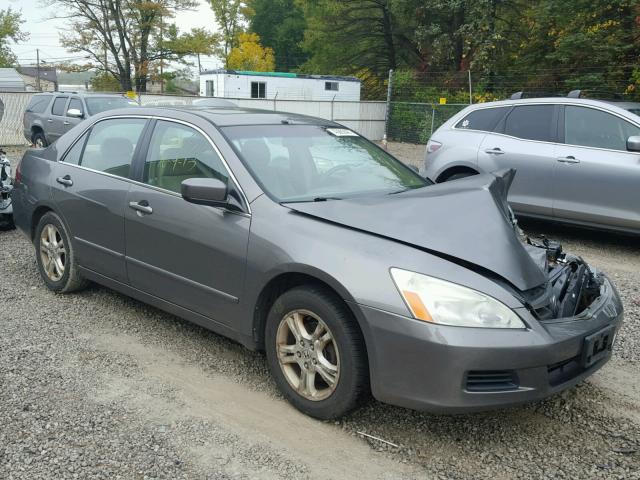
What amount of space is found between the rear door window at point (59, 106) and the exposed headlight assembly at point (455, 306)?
15789 millimetres

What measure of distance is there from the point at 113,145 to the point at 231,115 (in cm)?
103

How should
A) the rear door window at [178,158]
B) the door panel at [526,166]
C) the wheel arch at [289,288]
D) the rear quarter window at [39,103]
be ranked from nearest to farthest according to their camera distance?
the wheel arch at [289,288], the rear door window at [178,158], the door panel at [526,166], the rear quarter window at [39,103]

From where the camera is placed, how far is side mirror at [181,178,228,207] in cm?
358

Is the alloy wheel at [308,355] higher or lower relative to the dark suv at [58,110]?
lower

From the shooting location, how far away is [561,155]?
23.6 feet

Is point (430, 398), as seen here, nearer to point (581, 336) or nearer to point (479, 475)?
point (479, 475)

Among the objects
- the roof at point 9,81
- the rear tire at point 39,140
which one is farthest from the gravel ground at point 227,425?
the roof at point 9,81

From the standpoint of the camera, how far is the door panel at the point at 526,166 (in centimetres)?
732

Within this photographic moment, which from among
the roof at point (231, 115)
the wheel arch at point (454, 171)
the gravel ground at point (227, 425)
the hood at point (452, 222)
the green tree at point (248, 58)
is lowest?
the gravel ground at point (227, 425)

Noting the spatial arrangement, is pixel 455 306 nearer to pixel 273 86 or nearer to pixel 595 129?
pixel 595 129

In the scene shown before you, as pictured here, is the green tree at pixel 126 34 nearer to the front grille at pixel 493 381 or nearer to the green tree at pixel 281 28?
the green tree at pixel 281 28

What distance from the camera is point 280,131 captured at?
4.28 m

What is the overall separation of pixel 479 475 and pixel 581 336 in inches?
31.7

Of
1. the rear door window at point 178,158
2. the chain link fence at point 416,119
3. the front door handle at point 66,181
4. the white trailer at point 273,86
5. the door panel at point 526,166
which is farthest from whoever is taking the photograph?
the white trailer at point 273,86
